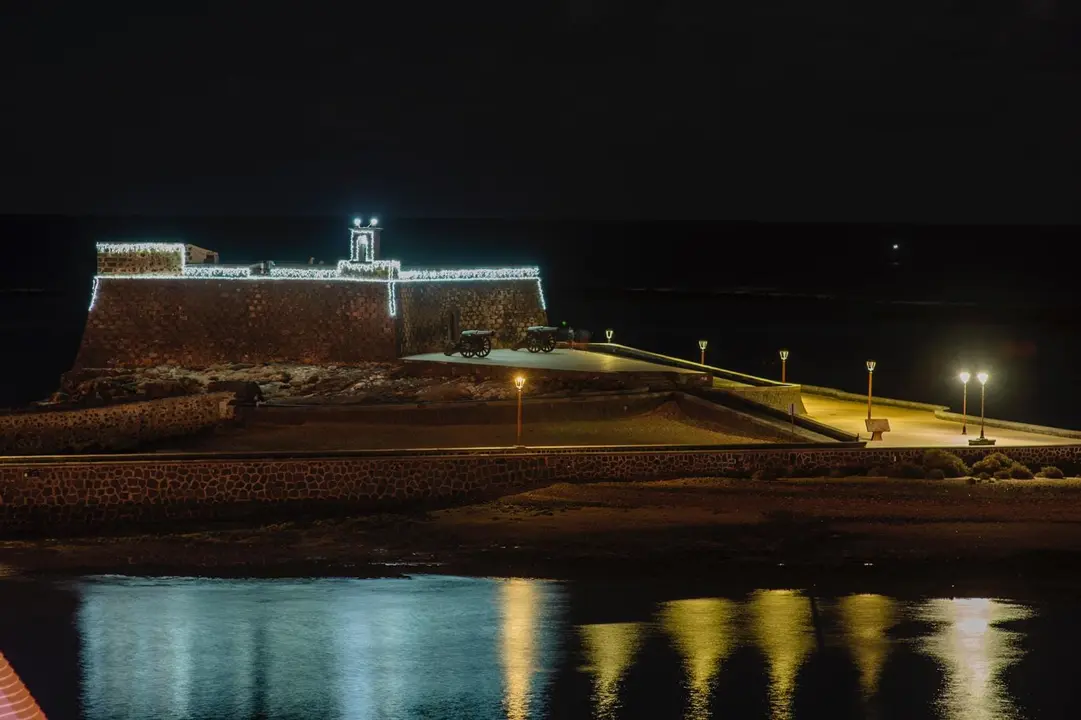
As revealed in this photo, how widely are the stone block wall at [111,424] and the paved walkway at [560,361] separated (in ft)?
18.7

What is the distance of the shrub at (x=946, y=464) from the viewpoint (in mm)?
24438

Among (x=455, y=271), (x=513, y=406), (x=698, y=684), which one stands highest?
(x=455, y=271)

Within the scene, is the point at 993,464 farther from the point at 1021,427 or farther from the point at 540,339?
the point at 540,339

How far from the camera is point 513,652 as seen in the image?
14727mm

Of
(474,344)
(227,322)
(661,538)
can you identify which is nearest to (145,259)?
(227,322)

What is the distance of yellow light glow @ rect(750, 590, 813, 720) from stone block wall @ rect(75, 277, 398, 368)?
1801 centimetres

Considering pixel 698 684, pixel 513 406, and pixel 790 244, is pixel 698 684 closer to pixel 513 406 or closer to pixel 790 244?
pixel 513 406

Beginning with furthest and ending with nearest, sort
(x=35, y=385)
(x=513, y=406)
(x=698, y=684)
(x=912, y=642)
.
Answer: (x=35, y=385) → (x=513, y=406) → (x=912, y=642) → (x=698, y=684)

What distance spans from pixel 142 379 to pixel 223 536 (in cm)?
1285

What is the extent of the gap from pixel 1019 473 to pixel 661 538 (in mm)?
7595

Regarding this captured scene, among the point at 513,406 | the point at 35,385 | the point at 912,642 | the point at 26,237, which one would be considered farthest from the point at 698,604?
the point at 26,237

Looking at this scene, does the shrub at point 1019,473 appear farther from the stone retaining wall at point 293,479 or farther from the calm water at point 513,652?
the calm water at point 513,652

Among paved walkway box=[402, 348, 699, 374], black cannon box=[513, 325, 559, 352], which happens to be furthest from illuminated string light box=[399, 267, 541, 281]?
black cannon box=[513, 325, 559, 352]

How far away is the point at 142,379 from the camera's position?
3281 centimetres
